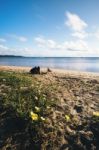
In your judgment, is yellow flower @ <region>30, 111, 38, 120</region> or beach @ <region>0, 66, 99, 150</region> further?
yellow flower @ <region>30, 111, 38, 120</region>

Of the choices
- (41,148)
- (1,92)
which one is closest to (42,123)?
(41,148)

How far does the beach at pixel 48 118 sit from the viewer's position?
19.3 feet

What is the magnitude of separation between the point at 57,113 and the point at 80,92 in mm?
2960

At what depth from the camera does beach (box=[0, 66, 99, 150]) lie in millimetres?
5879

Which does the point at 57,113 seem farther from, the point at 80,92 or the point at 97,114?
the point at 80,92

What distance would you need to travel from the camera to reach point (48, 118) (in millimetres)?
6805

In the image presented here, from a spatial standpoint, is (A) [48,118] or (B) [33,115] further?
(A) [48,118]

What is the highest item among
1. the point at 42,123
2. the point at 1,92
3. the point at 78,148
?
the point at 1,92

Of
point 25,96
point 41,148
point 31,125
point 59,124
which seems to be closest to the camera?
point 41,148

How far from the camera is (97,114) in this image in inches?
285

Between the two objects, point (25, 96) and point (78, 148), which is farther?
point (25, 96)

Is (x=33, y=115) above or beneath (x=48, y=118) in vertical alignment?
above

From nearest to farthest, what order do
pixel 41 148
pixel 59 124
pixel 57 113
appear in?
1. pixel 41 148
2. pixel 59 124
3. pixel 57 113

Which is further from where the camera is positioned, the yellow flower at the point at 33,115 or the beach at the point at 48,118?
the yellow flower at the point at 33,115
